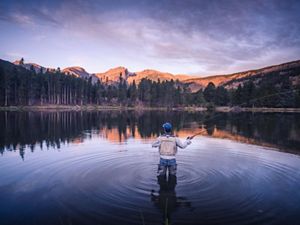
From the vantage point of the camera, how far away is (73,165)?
17.2m

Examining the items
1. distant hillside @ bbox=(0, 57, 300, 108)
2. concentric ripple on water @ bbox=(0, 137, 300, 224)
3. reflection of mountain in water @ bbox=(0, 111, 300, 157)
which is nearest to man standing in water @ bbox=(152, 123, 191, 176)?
concentric ripple on water @ bbox=(0, 137, 300, 224)

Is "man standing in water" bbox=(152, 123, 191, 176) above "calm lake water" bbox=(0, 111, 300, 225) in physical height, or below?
above

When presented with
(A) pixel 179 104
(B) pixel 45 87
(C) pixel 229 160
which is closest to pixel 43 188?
(C) pixel 229 160

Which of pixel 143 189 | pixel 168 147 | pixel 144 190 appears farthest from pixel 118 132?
pixel 144 190

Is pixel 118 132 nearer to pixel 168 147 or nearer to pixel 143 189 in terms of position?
pixel 168 147

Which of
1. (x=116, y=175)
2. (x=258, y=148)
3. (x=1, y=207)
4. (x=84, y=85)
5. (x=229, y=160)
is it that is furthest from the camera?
(x=84, y=85)

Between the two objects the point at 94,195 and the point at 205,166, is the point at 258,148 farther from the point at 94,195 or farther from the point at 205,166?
the point at 94,195

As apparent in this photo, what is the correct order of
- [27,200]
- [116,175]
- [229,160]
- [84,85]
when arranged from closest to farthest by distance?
[27,200], [116,175], [229,160], [84,85]

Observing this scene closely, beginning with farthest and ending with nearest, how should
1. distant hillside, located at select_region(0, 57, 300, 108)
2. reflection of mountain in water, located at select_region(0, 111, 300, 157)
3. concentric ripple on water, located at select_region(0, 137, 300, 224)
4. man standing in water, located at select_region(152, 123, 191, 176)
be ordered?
distant hillside, located at select_region(0, 57, 300, 108), reflection of mountain in water, located at select_region(0, 111, 300, 157), man standing in water, located at select_region(152, 123, 191, 176), concentric ripple on water, located at select_region(0, 137, 300, 224)

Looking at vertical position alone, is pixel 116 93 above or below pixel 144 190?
above

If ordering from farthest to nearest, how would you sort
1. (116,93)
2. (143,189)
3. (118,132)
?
(116,93) → (118,132) → (143,189)

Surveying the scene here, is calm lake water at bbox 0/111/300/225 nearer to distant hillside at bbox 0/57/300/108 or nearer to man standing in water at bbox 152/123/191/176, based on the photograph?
man standing in water at bbox 152/123/191/176

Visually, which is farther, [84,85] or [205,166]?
[84,85]

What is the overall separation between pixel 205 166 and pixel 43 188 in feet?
33.9
